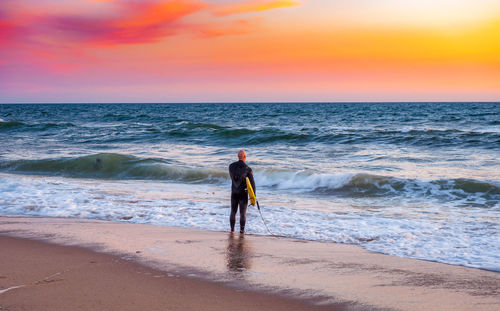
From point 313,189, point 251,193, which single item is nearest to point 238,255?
point 251,193

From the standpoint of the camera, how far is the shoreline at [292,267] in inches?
212

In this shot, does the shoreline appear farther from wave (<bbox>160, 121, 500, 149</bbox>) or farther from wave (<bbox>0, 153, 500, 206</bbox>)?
wave (<bbox>160, 121, 500, 149</bbox>)

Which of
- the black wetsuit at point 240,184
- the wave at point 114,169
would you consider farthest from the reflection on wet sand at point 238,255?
the wave at point 114,169

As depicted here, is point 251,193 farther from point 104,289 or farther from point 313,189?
point 313,189

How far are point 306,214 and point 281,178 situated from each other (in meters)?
6.22

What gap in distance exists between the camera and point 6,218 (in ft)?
32.5

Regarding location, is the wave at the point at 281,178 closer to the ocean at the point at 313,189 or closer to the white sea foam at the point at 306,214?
the ocean at the point at 313,189

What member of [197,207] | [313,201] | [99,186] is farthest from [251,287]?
[99,186]

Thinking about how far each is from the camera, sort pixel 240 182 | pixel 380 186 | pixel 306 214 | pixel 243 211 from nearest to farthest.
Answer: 1. pixel 240 182
2. pixel 243 211
3. pixel 306 214
4. pixel 380 186

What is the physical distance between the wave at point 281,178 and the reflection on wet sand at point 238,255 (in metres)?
6.65

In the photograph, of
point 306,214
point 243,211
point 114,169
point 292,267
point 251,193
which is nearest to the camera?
point 292,267

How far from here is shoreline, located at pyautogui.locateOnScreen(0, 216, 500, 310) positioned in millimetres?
5379

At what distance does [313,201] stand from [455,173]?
22.3ft

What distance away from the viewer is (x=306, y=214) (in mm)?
10695
